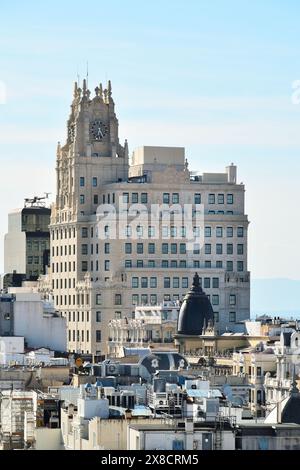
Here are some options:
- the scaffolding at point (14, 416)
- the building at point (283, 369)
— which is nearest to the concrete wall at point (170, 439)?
the scaffolding at point (14, 416)

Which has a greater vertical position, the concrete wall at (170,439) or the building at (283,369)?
the building at (283,369)

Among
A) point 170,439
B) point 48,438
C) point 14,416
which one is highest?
point 14,416

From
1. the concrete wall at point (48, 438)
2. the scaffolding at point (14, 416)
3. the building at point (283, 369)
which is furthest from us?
the building at point (283, 369)

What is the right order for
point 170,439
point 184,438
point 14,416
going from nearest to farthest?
point 170,439 < point 184,438 < point 14,416

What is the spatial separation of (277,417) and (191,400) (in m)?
4.69

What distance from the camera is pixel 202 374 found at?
6909 inches

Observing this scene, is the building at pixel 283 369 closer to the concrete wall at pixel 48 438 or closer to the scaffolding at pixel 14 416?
the scaffolding at pixel 14 416

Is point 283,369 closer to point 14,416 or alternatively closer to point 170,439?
point 14,416

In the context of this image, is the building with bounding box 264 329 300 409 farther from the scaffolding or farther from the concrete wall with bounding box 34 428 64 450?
the concrete wall with bounding box 34 428 64 450

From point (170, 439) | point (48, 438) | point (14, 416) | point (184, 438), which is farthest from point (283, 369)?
point (170, 439)
